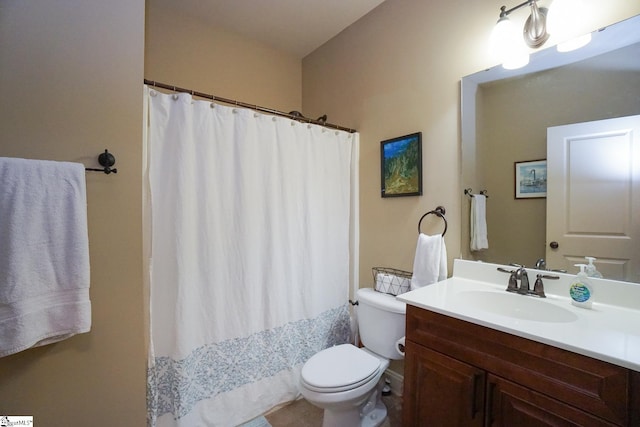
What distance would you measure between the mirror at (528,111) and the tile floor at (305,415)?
1051mm

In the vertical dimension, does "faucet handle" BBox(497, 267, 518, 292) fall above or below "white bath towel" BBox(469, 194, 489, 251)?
below

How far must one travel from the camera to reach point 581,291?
105cm

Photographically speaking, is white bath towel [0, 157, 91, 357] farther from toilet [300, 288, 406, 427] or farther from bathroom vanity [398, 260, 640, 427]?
bathroom vanity [398, 260, 640, 427]

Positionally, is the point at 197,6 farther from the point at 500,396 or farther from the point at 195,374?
the point at 500,396

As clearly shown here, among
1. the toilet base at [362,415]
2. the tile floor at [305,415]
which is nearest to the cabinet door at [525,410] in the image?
the toilet base at [362,415]

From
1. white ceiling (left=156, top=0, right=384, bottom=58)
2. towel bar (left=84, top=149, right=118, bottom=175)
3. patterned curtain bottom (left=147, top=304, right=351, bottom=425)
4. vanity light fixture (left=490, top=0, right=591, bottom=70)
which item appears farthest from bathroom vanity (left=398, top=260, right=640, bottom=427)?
white ceiling (left=156, top=0, right=384, bottom=58)

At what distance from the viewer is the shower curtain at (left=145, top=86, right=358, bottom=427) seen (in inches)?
53.2

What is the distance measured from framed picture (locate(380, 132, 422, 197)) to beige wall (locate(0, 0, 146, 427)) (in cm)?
146

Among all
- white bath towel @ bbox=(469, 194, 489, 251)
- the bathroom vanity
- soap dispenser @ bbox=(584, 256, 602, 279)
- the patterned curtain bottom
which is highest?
white bath towel @ bbox=(469, 194, 489, 251)

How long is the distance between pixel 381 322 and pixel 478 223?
31.5 inches

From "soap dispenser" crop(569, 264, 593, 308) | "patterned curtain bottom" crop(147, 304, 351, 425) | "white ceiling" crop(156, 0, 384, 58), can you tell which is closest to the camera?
"soap dispenser" crop(569, 264, 593, 308)

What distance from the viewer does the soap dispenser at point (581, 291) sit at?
104 cm

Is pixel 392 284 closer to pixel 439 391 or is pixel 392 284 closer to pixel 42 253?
pixel 439 391

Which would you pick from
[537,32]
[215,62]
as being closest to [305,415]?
[537,32]
